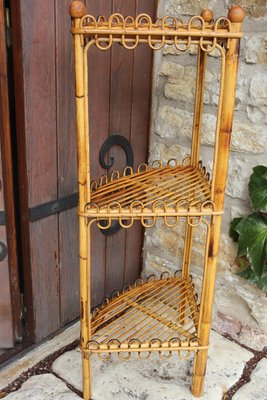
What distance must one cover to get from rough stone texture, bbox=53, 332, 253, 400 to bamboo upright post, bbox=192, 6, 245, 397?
8 centimetres

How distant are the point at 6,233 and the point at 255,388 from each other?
979 millimetres

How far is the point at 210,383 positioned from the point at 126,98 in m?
1.05

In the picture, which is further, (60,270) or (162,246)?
(162,246)

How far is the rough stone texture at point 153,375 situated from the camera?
1558mm

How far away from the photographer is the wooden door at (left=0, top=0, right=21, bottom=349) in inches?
56.1

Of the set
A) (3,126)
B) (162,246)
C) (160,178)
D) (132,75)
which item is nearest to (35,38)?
(3,126)

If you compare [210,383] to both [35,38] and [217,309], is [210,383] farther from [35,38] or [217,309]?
[35,38]

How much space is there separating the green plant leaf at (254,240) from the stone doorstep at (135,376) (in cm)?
36

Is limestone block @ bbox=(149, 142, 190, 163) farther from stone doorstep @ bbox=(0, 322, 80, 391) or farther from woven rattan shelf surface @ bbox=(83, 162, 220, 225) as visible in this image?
stone doorstep @ bbox=(0, 322, 80, 391)

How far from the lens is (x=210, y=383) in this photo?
63.6 inches

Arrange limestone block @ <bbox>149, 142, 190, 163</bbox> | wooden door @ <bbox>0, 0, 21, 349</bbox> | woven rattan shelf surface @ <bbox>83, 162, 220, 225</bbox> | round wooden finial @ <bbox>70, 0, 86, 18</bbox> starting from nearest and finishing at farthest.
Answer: round wooden finial @ <bbox>70, 0, 86, 18</bbox>
woven rattan shelf surface @ <bbox>83, 162, 220, 225</bbox>
wooden door @ <bbox>0, 0, 21, 349</bbox>
limestone block @ <bbox>149, 142, 190, 163</bbox>

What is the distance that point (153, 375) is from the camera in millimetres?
1637

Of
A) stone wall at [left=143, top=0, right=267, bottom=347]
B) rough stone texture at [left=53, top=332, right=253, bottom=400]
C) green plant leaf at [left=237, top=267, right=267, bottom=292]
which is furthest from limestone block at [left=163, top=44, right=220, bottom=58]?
rough stone texture at [left=53, top=332, right=253, bottom=400]

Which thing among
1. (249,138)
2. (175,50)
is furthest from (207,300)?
(175,50)
